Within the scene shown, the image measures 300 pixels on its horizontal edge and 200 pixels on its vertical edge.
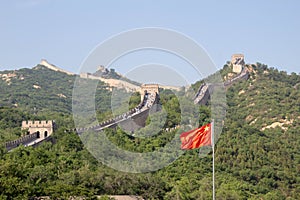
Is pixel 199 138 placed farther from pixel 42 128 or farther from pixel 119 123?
pixel 42 128

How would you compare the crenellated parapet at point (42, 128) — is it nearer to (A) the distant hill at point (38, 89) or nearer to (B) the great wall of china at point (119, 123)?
(B) the great wall of china at point (119, 123)

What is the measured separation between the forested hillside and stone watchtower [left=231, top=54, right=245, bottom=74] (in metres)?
2.13

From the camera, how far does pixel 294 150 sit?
61.2 m

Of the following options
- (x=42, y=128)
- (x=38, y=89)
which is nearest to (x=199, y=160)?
(x=42, y=128)

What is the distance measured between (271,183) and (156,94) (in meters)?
16.1

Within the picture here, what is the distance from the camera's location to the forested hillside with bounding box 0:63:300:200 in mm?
40094

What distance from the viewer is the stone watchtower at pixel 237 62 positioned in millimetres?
88250

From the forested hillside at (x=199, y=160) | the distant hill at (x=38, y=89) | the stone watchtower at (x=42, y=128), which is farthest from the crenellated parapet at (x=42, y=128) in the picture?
the distant hill at (x=38, y=89)

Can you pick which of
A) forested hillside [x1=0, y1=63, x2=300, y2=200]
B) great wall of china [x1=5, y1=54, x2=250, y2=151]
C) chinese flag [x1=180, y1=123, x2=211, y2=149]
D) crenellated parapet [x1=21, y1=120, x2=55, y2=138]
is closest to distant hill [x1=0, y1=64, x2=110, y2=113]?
forested hillside [x1=0, y1=63, x2=300, y2=200]

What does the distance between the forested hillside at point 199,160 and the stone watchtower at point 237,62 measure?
2.13 meters

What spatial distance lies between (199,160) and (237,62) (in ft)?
122

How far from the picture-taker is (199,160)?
5306cm

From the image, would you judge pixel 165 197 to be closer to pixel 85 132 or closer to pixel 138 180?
pixel 138 180

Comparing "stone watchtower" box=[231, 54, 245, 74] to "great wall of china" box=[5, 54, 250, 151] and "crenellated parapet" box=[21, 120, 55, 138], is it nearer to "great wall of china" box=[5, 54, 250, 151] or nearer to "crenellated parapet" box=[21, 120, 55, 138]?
"great wall of china" box=[5, 54, 250, 151]
